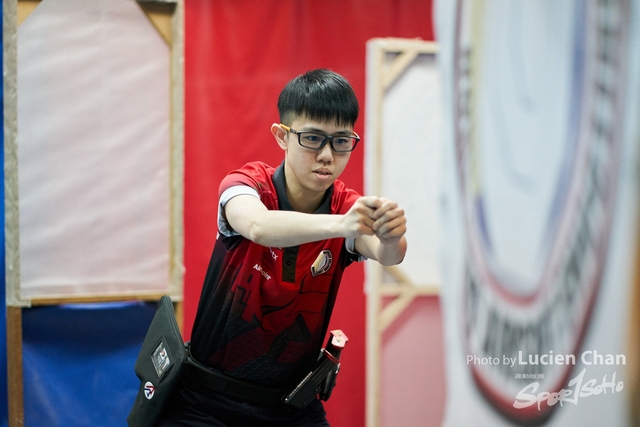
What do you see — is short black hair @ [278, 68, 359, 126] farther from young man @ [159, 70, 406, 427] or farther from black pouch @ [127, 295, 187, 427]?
black pouch @ [127, 295, 187, 427]

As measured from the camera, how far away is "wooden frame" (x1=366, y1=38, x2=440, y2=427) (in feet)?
10.2

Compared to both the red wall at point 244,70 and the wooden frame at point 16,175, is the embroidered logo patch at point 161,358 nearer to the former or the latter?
the wooden frame at point 16,175

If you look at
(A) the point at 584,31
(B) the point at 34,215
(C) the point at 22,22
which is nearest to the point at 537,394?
(A) the point at 584,31

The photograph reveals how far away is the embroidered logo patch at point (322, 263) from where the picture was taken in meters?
1.81

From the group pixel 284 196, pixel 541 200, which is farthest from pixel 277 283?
pixel 541 200

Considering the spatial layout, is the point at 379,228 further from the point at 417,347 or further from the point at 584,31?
the point at 584,31

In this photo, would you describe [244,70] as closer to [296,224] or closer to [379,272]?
[379,272]

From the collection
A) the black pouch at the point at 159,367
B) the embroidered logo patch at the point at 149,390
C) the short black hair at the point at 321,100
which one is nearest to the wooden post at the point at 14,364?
the black pouch at the point at 159,367

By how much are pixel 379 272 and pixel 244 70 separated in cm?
118

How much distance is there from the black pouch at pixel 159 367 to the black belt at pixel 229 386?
6 centimetres

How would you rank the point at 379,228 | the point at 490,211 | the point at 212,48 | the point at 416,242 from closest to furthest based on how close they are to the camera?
the point at 379,228 → the point at 212,48 → the point at 416,242 → the point at 490,211

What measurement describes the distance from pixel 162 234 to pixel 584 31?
7.97 ft

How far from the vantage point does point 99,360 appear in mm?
2818

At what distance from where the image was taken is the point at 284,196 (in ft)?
5.93
